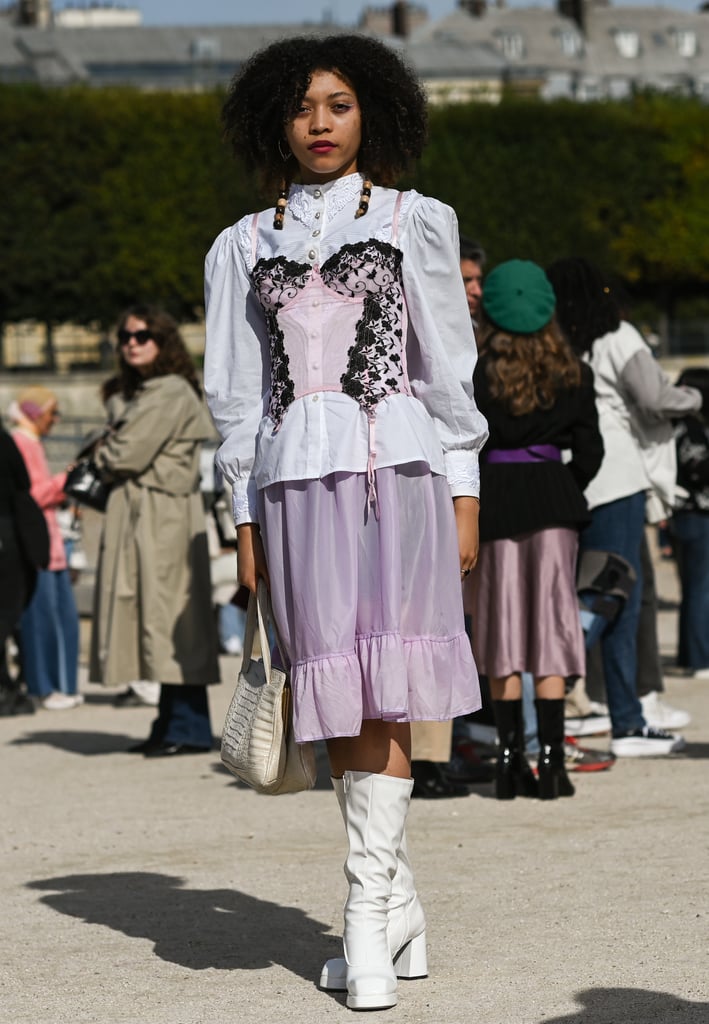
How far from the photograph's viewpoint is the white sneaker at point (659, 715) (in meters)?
8.54

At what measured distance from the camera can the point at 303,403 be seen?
4246 millimetres

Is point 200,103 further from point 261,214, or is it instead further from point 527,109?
point 261,214

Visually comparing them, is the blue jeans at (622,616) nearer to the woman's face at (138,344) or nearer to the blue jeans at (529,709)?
the blue jeans at (529,709)

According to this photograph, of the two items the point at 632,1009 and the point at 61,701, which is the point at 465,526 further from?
the point at 61,701

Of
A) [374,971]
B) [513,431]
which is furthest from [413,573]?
[513,431]

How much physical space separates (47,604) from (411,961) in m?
7.01

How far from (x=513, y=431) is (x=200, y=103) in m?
53.0

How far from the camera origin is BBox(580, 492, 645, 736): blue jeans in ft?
25.1

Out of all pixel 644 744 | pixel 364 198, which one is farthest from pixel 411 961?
pixel 644 744

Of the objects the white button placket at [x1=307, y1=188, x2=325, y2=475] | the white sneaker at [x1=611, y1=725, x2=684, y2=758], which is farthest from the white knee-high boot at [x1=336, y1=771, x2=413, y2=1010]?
the white sneaker at [x1=611, y1=725, x2=684, y2=758]

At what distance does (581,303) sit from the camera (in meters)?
7.69
